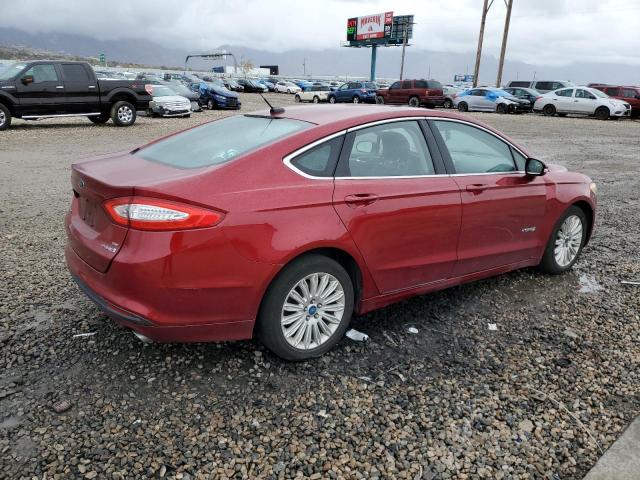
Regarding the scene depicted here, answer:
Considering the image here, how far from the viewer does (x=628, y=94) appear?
2838cm

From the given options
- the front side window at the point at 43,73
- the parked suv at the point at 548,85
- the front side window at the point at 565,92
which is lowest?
the front side window at the point at 43,73

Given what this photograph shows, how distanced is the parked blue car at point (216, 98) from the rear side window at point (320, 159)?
24465mm

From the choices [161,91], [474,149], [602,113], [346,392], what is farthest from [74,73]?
[602,113]

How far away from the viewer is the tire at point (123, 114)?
54.7 ft

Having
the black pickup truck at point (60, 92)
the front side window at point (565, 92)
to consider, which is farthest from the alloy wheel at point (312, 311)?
the front side window at point (565, 92)

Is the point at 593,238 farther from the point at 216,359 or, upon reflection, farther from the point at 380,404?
the point at 216,359

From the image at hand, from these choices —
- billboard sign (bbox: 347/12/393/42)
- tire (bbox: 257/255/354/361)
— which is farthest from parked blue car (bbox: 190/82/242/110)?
billboard sign (bbox: 347/12/393/42)

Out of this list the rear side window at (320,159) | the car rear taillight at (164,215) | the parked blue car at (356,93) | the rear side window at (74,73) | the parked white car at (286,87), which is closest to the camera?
the car rear taillight at (164,215)

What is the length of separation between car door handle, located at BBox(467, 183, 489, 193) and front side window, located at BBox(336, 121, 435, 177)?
34cm

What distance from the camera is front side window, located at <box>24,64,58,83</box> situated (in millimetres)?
14906

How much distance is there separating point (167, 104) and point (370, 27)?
217ft

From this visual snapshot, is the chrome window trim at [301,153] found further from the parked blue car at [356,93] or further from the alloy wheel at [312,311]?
the parked blue car at [356,93]

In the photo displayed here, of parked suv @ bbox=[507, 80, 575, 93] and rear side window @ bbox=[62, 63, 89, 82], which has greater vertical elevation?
parked suv @ bbox=[507, 80, 575, 93]

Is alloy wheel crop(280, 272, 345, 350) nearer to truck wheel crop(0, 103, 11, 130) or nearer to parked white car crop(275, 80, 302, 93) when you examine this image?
truck wheel crop(0, 103, 11, 130)
